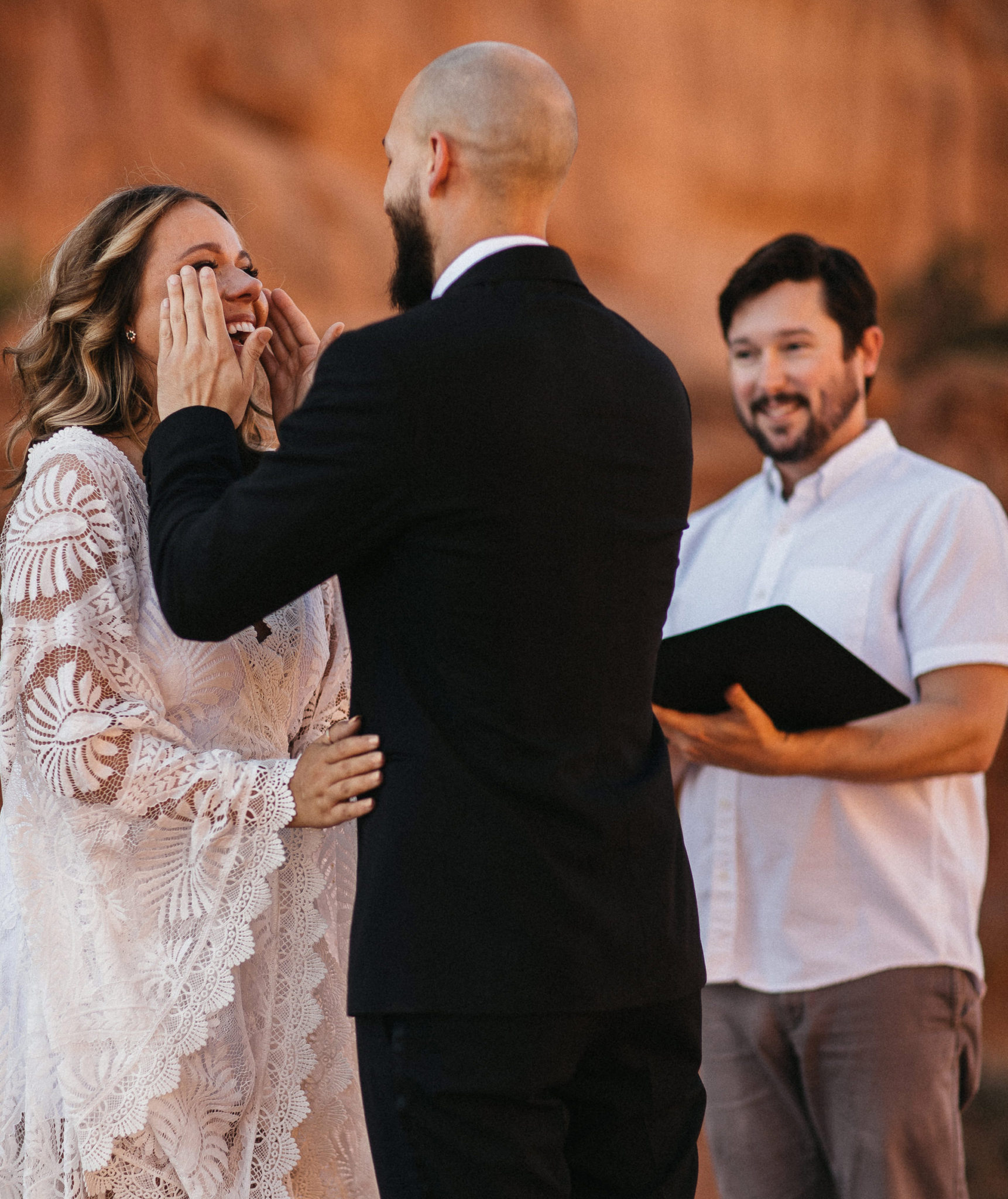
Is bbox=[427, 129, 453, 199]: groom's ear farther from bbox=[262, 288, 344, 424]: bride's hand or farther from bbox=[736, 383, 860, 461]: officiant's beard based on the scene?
bbox=[736, 383, 860, 461]: officiant's beard

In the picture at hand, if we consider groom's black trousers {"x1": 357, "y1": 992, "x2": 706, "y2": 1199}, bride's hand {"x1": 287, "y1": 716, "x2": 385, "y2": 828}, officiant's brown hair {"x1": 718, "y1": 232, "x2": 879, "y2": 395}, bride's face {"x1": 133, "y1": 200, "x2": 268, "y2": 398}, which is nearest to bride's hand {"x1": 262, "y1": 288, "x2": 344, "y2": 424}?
bride's face {"x1": 133, "y1": 200, "x2": 268, "y2": 398}

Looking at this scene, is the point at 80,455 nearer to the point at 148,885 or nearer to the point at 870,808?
the point at 148,885

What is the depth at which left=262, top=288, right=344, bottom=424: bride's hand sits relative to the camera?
1.93m

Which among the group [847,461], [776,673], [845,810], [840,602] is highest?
[847,461]

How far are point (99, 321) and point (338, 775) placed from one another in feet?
2.84

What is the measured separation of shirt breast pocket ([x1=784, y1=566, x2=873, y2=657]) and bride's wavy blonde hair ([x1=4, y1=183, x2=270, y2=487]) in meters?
1.21

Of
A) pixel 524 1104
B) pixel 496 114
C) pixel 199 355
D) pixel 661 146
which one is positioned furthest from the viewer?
pixel 661 146

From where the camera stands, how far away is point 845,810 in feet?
7.75

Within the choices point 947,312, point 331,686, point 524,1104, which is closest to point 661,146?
point 947,312

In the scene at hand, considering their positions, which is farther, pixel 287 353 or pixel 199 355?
pixel 287 353

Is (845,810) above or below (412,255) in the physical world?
below

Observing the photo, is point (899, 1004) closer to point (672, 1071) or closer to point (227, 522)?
point (672, 1071)

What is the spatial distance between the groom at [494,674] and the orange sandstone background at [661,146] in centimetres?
433

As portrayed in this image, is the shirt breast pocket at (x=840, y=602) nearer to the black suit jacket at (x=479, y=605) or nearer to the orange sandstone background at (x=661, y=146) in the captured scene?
the black suit jacket at (x=479, y=605)
